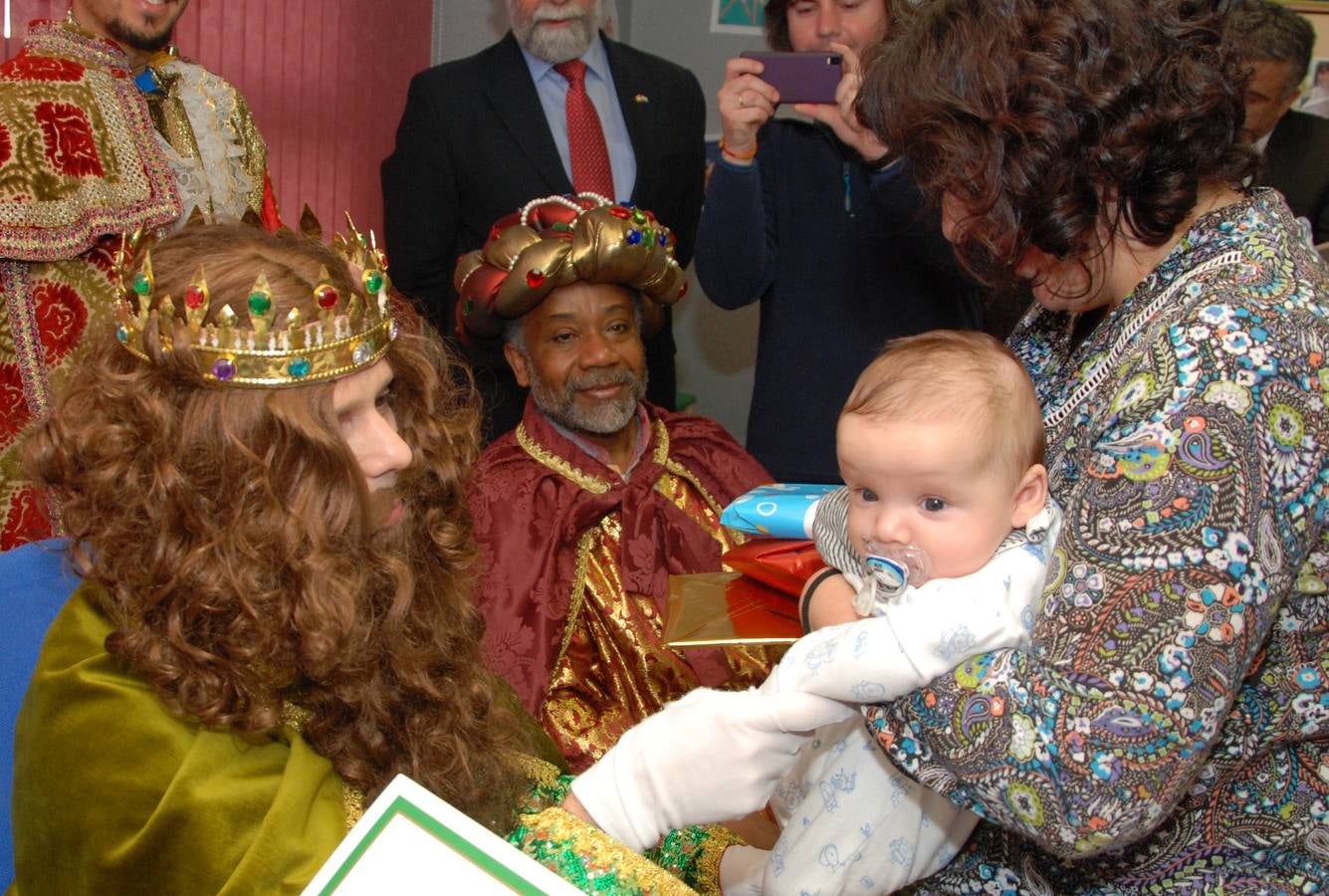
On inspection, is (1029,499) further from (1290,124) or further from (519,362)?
(1290,124)

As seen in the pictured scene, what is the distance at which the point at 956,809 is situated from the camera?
1478mm

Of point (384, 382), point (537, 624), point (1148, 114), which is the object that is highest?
point (1148, 114)

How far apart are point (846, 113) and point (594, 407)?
842mm

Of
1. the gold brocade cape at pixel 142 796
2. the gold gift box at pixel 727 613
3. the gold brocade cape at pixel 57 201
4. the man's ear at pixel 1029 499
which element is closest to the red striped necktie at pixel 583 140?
the gold brocade cape at pixel 57 201

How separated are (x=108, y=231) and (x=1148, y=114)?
209cm

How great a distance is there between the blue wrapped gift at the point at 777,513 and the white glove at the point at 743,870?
0.46 meters

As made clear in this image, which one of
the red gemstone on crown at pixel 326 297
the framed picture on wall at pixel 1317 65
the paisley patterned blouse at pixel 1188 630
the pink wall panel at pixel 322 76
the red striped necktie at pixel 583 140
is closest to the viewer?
the paisley patterned blouse at pixel 1188 630

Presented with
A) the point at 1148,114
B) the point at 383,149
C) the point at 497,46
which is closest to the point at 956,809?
the point at 1148,114

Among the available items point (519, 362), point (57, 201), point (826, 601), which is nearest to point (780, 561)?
point (826, 601)

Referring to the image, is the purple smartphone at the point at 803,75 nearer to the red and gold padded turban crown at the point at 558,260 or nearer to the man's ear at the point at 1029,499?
the red and gold padded turban crown at the point at 558,260

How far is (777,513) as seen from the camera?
1.79m

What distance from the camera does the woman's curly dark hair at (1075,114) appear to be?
1.31 metres

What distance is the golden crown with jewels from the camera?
1.34 metres

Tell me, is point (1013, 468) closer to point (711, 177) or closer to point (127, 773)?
A: point (127, 773)
